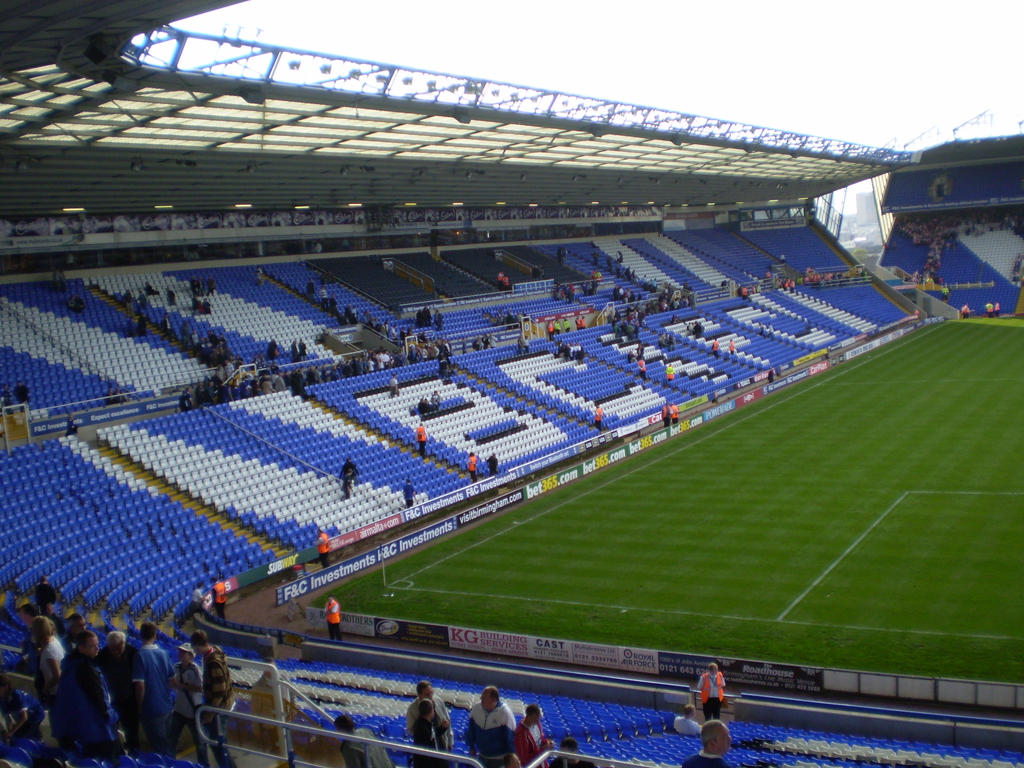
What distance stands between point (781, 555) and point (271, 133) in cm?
1691

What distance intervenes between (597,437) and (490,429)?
3782 mm

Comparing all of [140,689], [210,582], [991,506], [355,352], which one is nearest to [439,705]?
[140,689]

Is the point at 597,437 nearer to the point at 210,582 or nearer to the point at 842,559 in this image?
the point at 842,559

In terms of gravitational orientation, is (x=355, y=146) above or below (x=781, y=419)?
above

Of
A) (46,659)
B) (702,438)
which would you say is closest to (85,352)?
(702,438)

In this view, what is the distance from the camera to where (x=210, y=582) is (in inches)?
775

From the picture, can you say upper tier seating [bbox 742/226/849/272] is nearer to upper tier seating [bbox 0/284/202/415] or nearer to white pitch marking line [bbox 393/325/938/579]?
white pitch marking line [bbox 393/325/938/579]

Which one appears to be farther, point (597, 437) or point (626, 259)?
point (626, 259)

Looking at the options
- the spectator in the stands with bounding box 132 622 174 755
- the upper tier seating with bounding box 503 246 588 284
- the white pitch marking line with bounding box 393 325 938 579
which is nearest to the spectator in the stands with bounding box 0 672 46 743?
the spectator in the stands with bounding box 132 622 174 755

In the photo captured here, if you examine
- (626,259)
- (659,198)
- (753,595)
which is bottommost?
(753,595)

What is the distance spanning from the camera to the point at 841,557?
19.2m

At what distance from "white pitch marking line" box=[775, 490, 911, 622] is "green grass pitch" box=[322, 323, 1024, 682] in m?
0.06

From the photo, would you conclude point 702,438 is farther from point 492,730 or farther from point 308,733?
point 308,733

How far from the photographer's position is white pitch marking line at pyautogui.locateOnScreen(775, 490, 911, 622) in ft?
55.6
